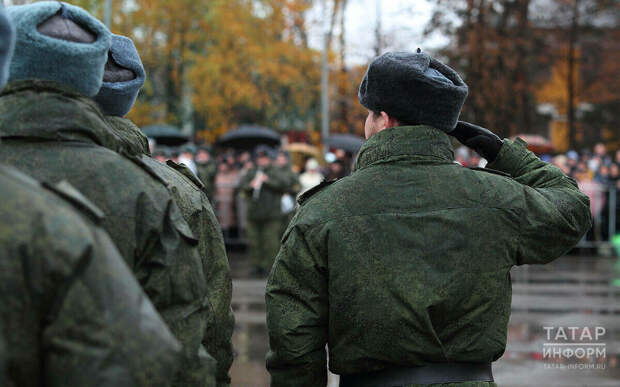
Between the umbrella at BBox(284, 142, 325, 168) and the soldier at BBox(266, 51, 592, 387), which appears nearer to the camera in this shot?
the soldier at BBox(266, 51, 592, 387)

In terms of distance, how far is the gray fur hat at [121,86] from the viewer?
3248mm

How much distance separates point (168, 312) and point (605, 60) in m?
41.3

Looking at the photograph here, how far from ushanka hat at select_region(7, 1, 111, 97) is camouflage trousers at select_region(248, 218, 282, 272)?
40.6ft

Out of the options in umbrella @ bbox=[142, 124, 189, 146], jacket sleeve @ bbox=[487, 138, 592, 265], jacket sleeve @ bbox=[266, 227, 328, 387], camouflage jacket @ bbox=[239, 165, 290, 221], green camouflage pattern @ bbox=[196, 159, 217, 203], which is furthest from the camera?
umbrella @ bbox=[142, 124, 189, 146]

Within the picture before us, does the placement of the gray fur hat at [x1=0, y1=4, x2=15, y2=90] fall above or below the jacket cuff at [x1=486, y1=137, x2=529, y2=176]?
above

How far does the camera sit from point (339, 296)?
3098 mm

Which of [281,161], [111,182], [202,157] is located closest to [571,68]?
[202,157]

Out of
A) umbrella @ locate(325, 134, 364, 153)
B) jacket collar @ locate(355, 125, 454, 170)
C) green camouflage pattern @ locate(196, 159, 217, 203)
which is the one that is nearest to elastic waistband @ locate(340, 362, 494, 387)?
jacket collar @ locate(355, 125, 454, 170)

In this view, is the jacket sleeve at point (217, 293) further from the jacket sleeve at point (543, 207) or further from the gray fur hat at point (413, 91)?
the jacket sleeve at point (543, 207)

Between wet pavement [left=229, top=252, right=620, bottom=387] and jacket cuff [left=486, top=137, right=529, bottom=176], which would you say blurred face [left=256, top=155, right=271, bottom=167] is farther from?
jacket cuff [left=486, top=137, right=529, bottom=176]

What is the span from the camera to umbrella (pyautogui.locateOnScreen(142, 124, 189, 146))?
75.0 ft

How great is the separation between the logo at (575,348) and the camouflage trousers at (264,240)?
19.5ft

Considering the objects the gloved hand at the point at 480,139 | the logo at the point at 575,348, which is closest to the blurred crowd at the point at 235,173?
the logo at the point at 575,348

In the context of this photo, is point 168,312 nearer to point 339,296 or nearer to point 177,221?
point 177,221
